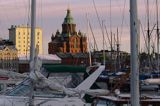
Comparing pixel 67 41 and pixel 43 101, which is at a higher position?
pixel 67 41

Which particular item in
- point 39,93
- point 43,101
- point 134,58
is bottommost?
point 43,101

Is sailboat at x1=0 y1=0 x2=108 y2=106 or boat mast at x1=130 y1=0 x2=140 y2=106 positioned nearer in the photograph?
boat mast at x1=130 y1=0 x2=140 y2=106

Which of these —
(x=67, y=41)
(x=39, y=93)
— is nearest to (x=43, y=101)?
(x=39, y=93)

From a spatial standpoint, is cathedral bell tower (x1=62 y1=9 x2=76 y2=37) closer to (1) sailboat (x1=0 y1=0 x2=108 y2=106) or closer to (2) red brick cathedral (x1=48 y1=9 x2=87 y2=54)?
(2) red brick cathedral (x1=48 y1=9 x2=87 y2=54)

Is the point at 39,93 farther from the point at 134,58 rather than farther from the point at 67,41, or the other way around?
the point at 67,41

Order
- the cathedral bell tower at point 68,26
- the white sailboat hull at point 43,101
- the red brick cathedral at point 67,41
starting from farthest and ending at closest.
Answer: the red brick cathedral at point 67,41 < the cathedral bell tower at point 68,26 < the white sailboat hull at point 43,101

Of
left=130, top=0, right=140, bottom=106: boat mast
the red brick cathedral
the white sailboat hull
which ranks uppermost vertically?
the red brick cathedral

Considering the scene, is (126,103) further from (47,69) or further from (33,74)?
(47,69)

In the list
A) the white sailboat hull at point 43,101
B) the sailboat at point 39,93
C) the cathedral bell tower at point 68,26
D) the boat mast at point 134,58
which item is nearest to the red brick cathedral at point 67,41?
the cathedral bell tower at point 68,26

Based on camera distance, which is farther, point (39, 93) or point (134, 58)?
point (39, 93)

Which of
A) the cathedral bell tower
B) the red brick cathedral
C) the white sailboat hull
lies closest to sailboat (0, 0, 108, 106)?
the white sailboat hull

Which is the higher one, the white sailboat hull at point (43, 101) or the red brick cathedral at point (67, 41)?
the red brick cathedral at point (67, 41)

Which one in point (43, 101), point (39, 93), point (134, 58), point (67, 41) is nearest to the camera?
point (134, 58)

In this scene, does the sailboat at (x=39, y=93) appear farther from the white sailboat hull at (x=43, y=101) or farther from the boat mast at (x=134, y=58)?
A: the boat mast at (x=134, y=58)
